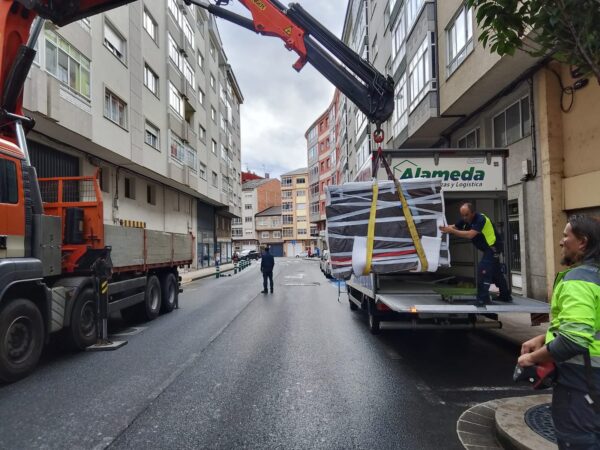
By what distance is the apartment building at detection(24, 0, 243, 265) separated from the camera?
13555mm

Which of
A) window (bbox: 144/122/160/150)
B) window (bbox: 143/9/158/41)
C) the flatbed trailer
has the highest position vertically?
window (bbox: 143/9/158/41)

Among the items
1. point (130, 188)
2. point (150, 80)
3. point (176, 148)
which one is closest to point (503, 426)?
point (130, 188)

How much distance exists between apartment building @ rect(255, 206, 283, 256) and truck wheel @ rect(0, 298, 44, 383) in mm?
80720

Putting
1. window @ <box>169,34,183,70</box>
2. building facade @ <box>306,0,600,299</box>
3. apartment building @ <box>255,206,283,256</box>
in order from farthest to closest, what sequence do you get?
apartment building @ <box>255,206,283,256</box>, window @ <box>169,34,183,70</box>, building facade @ <box>306,0,600,299</box>

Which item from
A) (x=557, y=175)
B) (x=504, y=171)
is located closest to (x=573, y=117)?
(x=557, y=175)

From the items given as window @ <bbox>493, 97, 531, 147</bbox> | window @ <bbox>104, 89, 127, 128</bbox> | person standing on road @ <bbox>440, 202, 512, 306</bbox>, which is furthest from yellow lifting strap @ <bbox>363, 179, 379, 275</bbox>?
window @ <bbox>104, 89, 127, 128</bbox>

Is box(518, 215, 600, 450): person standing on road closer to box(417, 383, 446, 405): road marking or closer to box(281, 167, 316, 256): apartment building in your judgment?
box(417, 383, 446, 405): road marking

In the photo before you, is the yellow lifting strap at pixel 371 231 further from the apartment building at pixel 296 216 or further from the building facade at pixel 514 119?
the apartment building at pixel 296 216

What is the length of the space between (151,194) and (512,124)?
18431mm

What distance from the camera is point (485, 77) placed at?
1127 cm

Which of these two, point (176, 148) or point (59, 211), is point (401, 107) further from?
point (59, 211)

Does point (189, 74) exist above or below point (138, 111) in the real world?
above

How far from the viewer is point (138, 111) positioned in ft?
63.7

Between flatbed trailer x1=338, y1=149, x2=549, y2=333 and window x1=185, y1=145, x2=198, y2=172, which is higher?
window x1=185, y1=145, x2=198, y2=172
